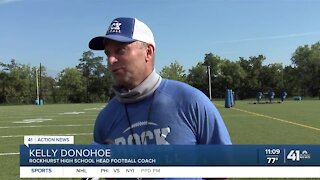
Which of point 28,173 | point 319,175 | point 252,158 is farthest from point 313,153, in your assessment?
point 28,173

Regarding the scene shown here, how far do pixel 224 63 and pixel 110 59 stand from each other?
260 ft

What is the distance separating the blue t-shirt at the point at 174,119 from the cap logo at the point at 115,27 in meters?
0.35

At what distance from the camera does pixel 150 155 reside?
229 cm

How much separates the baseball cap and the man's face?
0.09 ft

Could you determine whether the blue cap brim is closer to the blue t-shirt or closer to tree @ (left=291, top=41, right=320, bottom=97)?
the blue t-shirt

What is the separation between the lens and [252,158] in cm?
249

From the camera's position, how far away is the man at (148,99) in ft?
7.02

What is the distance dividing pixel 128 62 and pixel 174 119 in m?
0.36

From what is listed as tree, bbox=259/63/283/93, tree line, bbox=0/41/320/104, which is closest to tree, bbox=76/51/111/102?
tree line, bbox=0/41/320/104

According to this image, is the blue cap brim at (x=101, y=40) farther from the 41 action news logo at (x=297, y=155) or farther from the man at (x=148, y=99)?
the 41 action news logo at (x=297, y=155)

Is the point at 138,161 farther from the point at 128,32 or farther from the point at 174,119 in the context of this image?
the point at 128,32

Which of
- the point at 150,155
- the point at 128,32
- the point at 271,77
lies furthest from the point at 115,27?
the point at 271,77

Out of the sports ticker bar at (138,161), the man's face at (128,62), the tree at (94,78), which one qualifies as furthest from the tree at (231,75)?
the man's face at (128,62)

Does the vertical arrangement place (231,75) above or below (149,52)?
above
